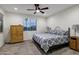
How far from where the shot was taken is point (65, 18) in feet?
8.95

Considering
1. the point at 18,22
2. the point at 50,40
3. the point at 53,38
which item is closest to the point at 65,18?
the point at 53,38

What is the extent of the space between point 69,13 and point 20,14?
1.58 metres

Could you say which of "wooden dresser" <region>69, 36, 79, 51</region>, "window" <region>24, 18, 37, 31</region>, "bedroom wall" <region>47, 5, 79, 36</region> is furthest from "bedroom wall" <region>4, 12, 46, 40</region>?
"wooden dresser" <region>69, 36, 79, 51</region>

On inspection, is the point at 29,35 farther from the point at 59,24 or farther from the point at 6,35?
the point at 59,24

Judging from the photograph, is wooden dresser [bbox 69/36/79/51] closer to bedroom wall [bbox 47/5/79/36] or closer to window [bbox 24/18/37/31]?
bedroom wall [bbox 47/5/79/36]

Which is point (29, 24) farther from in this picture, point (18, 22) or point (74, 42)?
point (74, 42)

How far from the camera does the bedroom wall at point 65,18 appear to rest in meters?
2.57

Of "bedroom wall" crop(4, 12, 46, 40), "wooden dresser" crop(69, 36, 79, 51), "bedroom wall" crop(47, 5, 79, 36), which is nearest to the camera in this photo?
"bedroom wall" crop(4, 12, 46, 40)

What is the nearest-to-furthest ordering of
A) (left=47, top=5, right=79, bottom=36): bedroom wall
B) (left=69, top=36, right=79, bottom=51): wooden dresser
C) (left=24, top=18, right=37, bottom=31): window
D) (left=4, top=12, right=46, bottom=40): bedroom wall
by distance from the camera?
(left=4, top=12, right=46, bottom=40): bedroom wall < (left=24, top=18, right=37, bottom=31): window < (left=47, top=5, right=79, bottom=36): bedroom wall < (left=69, top=36, right=79, bottom=51): wooden dresser

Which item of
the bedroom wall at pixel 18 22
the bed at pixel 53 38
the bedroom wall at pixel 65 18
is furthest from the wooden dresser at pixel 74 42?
the bedroom wall at pixel 18 22

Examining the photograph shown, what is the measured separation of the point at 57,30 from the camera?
2633 millimetres

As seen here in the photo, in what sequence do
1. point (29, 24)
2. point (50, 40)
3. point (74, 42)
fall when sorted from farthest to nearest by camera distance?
1. point (74, 42)
2. point (50, 40)
3. point (29, 24)

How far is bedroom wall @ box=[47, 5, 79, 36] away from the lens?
8.44 feet
